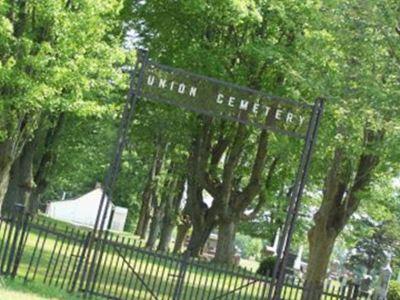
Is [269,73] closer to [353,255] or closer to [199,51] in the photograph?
[199,51]

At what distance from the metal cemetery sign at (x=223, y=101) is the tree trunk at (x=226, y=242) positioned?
50.9 ft

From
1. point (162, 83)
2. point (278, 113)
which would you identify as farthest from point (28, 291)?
point (278, 113)

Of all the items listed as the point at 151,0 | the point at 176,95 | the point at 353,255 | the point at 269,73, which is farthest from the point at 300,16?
the point at 353,255

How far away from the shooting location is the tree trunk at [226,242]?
28.6 metres

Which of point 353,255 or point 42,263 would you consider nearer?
point 42,263

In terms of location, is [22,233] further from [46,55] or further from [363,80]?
[363,80]

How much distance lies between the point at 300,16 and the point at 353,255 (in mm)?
45983

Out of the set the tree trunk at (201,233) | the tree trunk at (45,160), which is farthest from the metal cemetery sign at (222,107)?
the tree trunk at (45,160)

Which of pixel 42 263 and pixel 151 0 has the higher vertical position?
pixel 151 0

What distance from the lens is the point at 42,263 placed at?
17.5 m

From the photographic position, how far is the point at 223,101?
44.2 ft

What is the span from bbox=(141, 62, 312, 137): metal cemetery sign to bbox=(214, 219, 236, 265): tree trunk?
611 inches

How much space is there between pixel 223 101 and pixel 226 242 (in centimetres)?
1619

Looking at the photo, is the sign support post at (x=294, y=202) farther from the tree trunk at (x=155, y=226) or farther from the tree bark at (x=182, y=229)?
the tree bark at (x=182, y=229)
